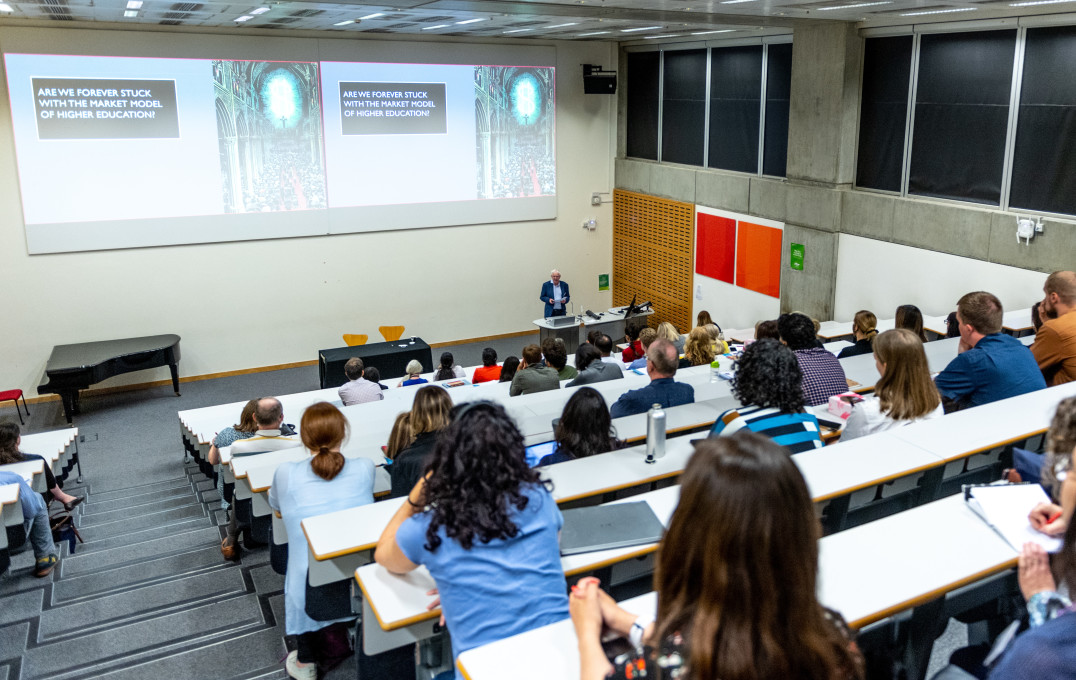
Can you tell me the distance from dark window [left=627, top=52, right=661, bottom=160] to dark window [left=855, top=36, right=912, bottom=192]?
144 inches

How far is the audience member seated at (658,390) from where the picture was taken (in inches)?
185

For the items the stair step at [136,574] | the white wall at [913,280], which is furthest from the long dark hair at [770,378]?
the white wall at [913,280]

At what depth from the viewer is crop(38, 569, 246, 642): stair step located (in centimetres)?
429

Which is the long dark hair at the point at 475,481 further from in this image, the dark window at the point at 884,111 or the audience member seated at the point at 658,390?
the dark window at the point at 884,111

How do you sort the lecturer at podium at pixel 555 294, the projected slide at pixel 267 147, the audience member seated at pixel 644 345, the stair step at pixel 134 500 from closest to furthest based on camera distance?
the stair step at pixel 134 500 < the audience member seated at pixel 644 345 < the projected slide at pixel 267 147 < the lecturer at podium at pixel 555 294

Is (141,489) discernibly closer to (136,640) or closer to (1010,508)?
(136,640)

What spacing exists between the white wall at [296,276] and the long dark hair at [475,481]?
9.11 metres

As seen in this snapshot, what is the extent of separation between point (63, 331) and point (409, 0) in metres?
5.99

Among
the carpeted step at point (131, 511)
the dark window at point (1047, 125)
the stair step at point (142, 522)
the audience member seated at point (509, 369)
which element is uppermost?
the dark window at point (1047, 125)

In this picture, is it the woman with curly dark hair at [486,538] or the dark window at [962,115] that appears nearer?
the woman with curly dark hair at [486,538]

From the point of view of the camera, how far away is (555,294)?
11633 mm

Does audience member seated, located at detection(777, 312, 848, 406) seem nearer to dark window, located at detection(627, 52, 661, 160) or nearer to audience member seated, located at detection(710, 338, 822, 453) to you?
audience member seated, located at detection(710, 338, 822, 453)

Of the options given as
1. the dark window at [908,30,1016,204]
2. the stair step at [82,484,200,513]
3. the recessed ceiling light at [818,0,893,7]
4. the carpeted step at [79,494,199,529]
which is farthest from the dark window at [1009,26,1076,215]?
the stair step at [82,484,200,513]

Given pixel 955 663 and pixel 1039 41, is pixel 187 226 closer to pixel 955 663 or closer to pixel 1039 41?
pixel 1039 41
